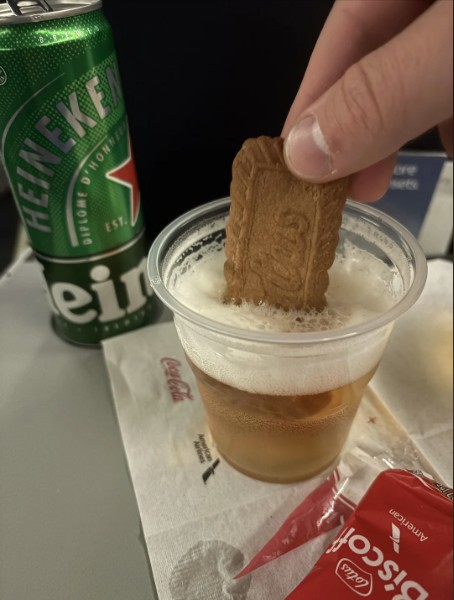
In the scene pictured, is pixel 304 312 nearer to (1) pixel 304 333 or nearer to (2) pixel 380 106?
(1) pixel 304 333

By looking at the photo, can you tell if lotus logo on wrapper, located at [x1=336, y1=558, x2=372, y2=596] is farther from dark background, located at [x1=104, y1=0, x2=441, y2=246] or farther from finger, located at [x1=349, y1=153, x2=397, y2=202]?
dark background, located at [x1=104, y1=0, x2=441, y2=246]

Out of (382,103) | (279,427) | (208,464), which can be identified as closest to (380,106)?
(382,103)

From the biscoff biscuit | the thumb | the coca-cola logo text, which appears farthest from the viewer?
the coca-cola logo text

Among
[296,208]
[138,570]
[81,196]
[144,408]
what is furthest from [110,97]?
[138,570]

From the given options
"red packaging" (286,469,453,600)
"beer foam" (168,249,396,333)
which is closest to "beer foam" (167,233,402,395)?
"beer foam" (168,249,396,333)

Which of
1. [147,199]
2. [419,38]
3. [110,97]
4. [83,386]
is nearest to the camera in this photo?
[419,38]

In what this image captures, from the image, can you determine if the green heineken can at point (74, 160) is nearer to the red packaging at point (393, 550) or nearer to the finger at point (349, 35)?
the finger at point (349, 35)

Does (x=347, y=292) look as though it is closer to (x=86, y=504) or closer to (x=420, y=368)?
(x=420, y=368)
